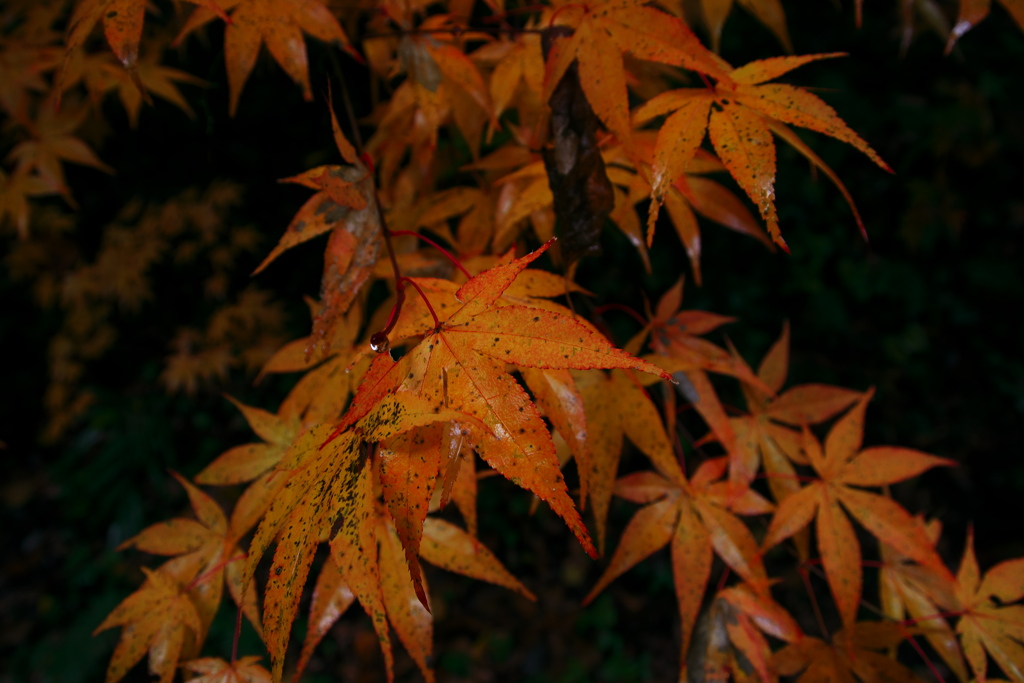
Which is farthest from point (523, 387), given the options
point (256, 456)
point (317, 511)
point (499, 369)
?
point (256, 456)

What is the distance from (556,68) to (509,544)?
195 cm

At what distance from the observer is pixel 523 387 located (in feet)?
1.82

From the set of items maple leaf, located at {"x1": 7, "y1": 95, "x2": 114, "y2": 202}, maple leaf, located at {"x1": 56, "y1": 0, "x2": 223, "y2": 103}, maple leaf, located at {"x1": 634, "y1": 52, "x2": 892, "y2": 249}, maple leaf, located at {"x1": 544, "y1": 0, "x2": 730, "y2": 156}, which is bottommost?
maple leaf, located at {"x1": 7, "y1": 95, "x2": 114, "y2": 202}

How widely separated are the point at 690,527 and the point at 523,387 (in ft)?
A: 1.37

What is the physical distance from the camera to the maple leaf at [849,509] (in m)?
0.73

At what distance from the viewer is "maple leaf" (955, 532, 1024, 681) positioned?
0.73 metres

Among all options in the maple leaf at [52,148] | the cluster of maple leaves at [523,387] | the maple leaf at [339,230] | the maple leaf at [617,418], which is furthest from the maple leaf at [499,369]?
Result: the maple leaf at [52,148]

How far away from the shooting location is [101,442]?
2.36 meters

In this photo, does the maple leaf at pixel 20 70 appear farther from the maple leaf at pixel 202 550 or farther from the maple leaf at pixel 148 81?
the maple leaf at pixel 202 550

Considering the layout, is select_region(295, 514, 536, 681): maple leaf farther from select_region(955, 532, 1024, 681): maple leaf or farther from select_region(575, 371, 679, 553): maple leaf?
select_region(955, 532, 1024, 681): maple leaf

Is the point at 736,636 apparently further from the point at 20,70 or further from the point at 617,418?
the point at 20,70

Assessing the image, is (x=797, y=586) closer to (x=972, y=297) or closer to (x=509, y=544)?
(x=509, y=544)

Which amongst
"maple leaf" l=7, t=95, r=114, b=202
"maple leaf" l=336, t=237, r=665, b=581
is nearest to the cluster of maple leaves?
"maple leaf" l=336, t=237, r=665, b=581

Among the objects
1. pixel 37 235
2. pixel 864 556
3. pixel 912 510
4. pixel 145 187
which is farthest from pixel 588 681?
pixel 37 235
